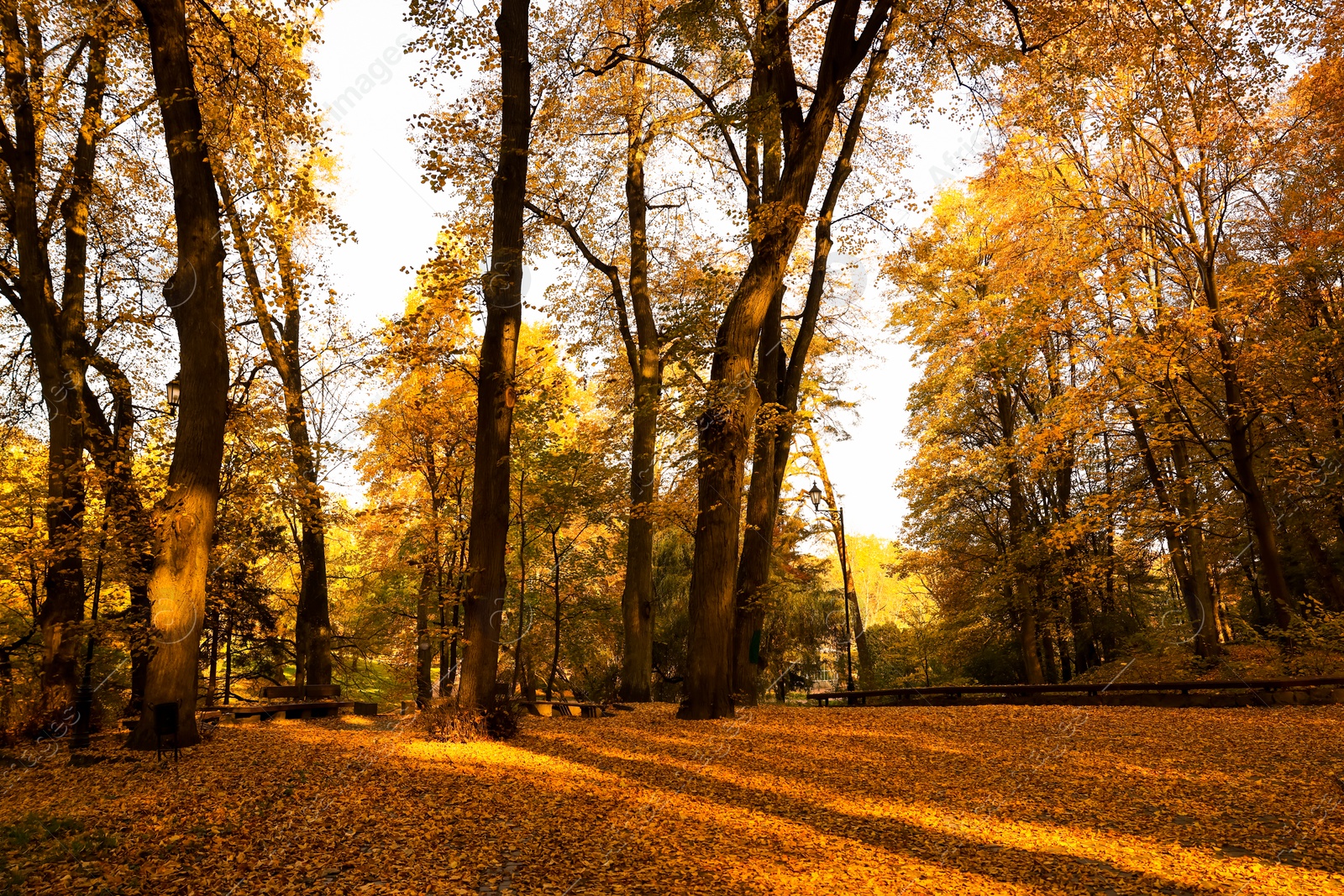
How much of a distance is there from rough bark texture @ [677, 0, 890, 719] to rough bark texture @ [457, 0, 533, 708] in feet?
8.69

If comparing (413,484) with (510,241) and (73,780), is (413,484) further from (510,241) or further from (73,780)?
(73,780)

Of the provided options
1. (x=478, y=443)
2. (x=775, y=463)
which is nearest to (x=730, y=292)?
(x=775, y=463)

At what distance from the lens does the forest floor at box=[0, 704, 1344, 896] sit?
13.6 feet

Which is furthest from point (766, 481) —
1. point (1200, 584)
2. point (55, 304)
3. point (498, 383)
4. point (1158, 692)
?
point (55, 304)

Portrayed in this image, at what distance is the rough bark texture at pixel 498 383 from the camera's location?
339 inches

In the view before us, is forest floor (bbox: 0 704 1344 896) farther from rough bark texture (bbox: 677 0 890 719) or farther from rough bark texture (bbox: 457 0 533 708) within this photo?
rough bark texture (bbox: 677 0 890 719)

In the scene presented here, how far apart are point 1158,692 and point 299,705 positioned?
1279cm

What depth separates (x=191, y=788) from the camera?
18.5 ft

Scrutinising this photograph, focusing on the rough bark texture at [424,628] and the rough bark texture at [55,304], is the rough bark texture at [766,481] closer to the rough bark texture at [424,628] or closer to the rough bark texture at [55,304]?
the rough bark texture at [424,628]

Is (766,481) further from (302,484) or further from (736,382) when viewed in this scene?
(302,484)

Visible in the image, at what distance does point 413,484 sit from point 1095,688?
585 inches

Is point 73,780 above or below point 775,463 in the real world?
below

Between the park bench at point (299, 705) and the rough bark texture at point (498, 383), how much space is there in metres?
3.84

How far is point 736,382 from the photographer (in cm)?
988
